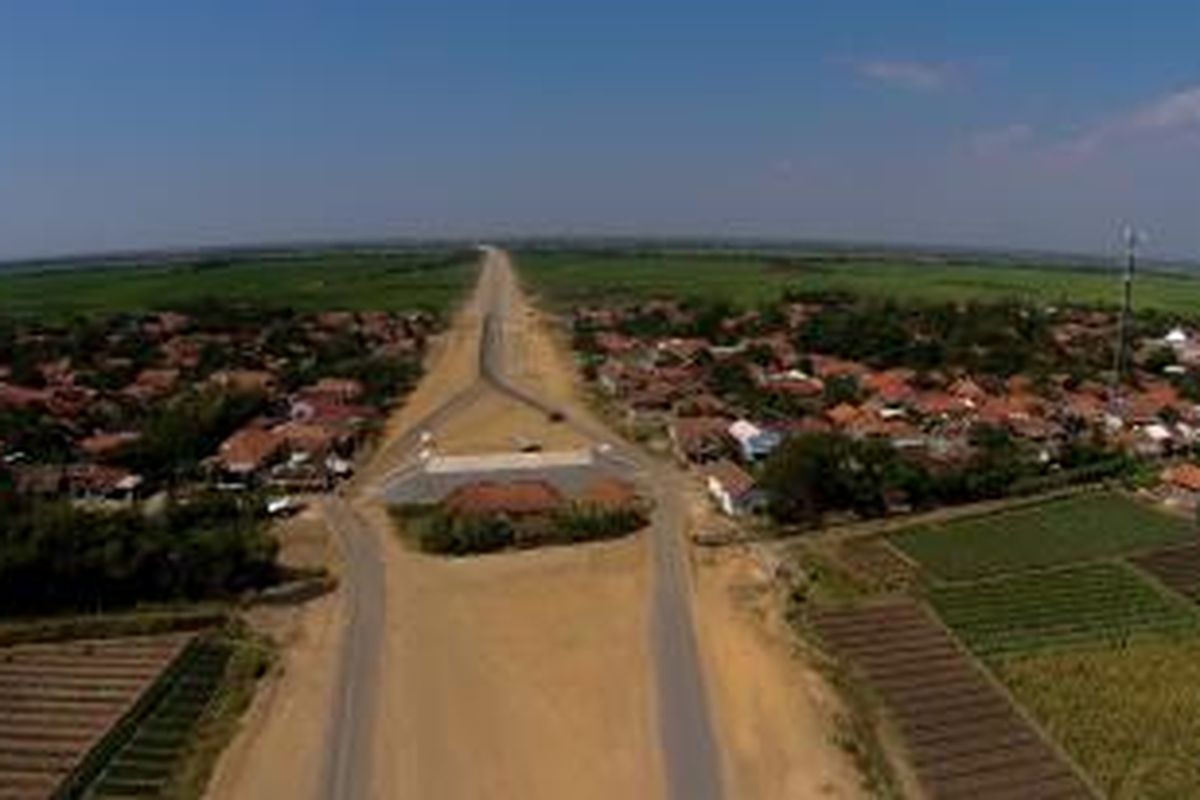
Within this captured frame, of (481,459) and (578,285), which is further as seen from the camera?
(578,285)

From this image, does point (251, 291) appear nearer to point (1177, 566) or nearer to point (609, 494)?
point (609, 494)

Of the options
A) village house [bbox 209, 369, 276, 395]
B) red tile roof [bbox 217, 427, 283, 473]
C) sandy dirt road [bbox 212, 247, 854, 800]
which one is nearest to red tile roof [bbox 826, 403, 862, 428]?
sandy dirt road [bbox 212, 247, 854, 800]

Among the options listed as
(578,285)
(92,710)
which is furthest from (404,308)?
(92,710)

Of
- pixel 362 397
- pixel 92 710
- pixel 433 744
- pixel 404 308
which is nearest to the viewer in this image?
pixel 433 744

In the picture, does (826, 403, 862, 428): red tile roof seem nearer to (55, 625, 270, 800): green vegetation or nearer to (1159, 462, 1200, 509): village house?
(1159, 462, 1200, 509): village house

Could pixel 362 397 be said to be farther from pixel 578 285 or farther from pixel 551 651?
pixel 578 285

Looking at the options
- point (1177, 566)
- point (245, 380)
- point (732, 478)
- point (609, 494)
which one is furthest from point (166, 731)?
point (245, 380)

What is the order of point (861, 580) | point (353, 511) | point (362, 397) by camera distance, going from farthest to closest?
point (362, 397), point (353, 511), point (861, 580)
